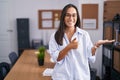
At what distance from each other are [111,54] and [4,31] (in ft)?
10.1

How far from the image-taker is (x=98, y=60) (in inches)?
192

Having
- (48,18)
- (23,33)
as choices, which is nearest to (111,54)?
(48,18)

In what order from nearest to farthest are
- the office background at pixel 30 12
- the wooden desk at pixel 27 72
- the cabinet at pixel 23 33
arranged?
the wooden desk at pixel 27 72 → the cabinet at pixel 23 33 → the office background at pixel 30 12

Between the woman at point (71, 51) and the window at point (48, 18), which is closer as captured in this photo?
the woman at point (71, 51)

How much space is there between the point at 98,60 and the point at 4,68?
8.47 feet

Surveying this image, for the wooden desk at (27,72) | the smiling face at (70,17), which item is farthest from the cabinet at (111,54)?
the smiling face at (70,17)

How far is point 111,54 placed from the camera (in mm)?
3910

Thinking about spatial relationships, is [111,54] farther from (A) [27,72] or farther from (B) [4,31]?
(B) [4,31]

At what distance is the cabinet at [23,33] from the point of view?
17.3 ft

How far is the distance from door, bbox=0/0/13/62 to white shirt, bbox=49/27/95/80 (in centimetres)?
418

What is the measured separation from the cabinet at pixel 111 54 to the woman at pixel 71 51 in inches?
82.1

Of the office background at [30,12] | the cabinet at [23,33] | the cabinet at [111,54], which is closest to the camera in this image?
the cabinet at [111,54]

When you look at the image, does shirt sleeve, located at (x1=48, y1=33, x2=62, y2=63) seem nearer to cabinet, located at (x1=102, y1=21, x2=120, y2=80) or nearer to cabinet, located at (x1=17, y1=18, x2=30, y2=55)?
cabinet, located at (x1=102, y1=21, x2=120, y2=80)

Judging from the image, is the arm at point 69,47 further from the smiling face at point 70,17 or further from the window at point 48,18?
the window at point 48,18
